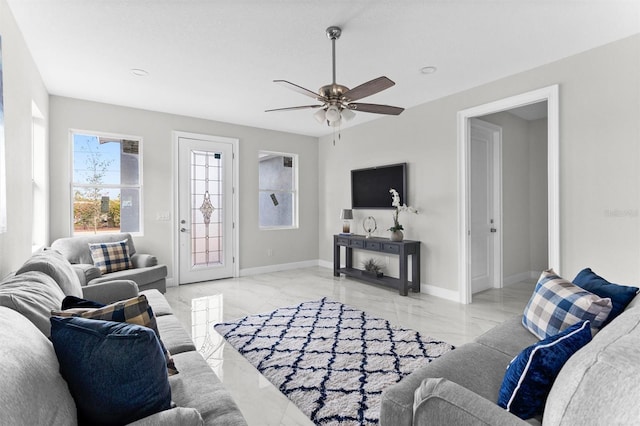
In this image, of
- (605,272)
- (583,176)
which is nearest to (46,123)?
(583,176)

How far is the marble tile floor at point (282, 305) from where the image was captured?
7.06 ft

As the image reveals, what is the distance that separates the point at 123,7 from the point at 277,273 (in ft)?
14.6

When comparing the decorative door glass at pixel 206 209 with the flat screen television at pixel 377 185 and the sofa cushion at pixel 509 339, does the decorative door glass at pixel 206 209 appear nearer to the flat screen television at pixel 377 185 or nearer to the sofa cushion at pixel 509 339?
the flat screen television at pixel 377 185

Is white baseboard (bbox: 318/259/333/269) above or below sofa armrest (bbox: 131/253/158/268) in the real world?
below

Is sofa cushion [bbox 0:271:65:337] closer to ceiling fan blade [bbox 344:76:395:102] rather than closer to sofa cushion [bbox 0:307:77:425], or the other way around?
sofa cushion [bbox 0:307:77:425]

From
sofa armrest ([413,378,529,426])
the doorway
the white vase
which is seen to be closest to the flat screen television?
the white vase

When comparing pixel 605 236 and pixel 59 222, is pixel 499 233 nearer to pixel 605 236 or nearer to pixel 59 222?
pixel 605 236

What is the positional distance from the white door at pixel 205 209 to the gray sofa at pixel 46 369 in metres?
3.05

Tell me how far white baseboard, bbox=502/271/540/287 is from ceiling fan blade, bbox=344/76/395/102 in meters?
3.85

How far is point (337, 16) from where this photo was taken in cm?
245

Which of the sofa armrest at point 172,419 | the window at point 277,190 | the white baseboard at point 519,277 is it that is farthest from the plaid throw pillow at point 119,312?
the white baseboard at point 519,277

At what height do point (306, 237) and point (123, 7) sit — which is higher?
point (123, 7)

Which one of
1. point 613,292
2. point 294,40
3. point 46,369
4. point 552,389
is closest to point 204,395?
point 46,369

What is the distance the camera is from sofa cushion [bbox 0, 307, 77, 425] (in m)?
0.79
